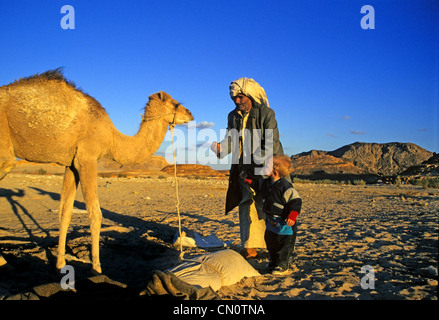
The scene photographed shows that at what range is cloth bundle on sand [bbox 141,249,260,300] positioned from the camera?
126 inches

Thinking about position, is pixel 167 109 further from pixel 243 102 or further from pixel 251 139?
pixel 251 139

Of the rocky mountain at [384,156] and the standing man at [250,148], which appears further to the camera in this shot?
the rocky mountain at [384,156]

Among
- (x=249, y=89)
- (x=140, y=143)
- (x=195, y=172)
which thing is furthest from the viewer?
(x=195, y=172)

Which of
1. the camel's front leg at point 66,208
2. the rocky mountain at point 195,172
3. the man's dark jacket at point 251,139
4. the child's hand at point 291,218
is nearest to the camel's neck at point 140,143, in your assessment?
the camel's front leg at point 66,208

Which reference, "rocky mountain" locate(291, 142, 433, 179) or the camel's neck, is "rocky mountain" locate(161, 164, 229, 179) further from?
the camel's neck

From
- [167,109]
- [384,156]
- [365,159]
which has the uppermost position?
[384,156]

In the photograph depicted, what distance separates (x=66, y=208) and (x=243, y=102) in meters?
3.58

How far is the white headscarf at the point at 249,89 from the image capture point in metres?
5.54

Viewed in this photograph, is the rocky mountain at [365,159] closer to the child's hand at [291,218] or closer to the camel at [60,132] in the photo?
the child's hand at [291,218]

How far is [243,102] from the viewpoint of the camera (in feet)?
18.4

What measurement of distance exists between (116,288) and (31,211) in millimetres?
8735

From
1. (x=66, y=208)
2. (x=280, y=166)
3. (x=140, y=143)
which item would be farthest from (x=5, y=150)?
(x=280, y=166)

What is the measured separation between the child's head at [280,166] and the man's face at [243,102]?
47.6 inches

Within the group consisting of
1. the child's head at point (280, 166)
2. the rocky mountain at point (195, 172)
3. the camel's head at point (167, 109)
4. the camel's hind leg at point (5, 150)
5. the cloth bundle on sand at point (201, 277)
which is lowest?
the cloth bundle on sand at point (201, 277)
